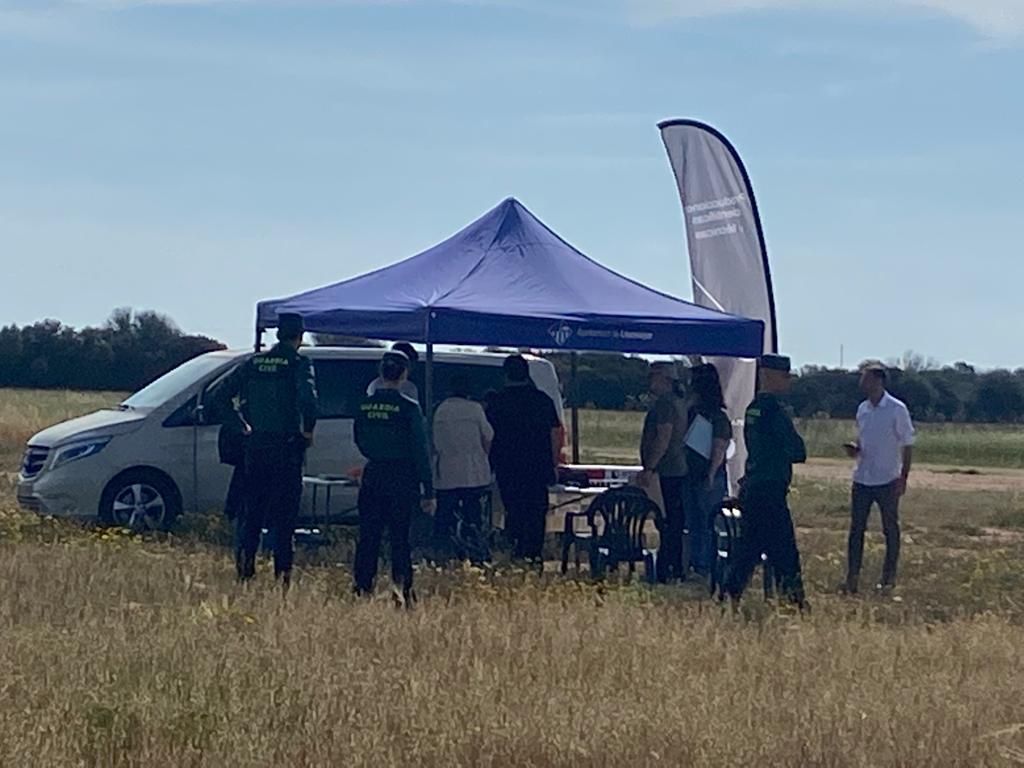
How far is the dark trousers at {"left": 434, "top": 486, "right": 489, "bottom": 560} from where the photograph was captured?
47.9 feet

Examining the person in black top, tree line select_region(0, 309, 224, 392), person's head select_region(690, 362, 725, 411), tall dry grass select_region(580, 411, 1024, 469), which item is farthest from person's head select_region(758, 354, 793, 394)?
tree line select_region(0, 309, 224, 392)

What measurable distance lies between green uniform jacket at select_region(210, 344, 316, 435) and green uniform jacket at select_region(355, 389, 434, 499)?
0.52 metres

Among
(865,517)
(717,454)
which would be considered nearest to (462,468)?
(717,454)

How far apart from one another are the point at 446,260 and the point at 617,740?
8788mm

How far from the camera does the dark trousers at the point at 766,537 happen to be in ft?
38.4

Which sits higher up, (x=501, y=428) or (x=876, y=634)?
(x=501, y=428)

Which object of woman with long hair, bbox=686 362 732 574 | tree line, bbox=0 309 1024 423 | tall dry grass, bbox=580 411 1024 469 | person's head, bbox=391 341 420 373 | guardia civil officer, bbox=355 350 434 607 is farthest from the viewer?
tree line, bbox=0 309 1024 423

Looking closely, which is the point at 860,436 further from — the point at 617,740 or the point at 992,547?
the point at 617,740

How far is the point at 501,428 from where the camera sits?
1438 cm

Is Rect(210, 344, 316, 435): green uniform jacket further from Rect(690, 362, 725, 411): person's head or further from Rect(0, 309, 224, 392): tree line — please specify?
Rect(0, 309, 224, 392): tree line

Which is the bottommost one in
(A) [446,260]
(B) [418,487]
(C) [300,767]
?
(C) [300,767]

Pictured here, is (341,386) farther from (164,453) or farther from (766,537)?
(766,537)

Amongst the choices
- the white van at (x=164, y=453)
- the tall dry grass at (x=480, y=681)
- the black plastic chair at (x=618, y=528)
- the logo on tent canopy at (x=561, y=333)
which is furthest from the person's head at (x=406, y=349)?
the tall dry grass at (x=480, y=681)

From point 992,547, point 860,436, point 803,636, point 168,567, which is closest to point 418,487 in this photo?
point 168,567
